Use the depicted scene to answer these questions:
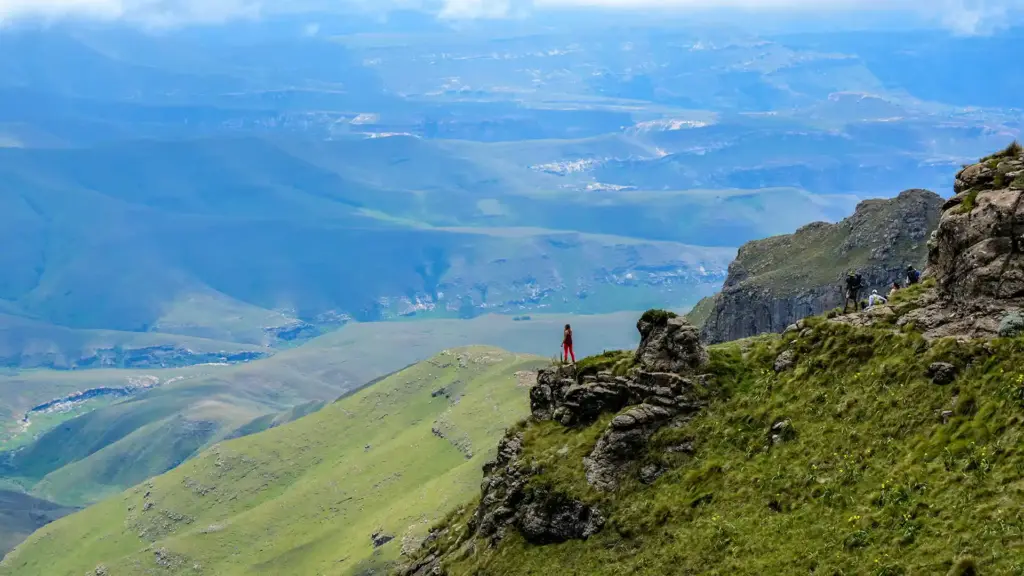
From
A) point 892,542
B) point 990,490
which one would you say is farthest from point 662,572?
point 990,490

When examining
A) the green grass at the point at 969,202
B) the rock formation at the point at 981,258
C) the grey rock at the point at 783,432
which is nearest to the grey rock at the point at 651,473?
the grey rock at the point at 783,432

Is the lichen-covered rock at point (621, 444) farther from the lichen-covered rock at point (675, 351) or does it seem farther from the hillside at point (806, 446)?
the lichen-covered rock at point (675, 351)

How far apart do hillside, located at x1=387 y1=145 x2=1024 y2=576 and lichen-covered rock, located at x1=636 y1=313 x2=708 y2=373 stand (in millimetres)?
81

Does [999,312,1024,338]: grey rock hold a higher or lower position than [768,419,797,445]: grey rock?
higher

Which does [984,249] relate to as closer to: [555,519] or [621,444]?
[621,444]

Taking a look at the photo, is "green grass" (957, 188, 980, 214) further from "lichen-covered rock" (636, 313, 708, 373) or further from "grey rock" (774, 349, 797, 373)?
"lichen-covered rock" (636, 313, 708, 373)

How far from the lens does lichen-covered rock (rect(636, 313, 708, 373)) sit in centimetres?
5856

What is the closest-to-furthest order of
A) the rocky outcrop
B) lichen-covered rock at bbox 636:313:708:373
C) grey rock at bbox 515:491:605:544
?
the rocky outcrop, grey rock at bbox 515:491:605:544, lichen-covered rock at bbox 636:313:708:373

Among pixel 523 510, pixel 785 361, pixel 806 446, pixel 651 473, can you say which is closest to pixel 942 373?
pixel 806 446

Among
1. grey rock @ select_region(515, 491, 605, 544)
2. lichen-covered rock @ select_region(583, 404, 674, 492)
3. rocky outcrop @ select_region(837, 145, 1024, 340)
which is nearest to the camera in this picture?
rocky outcrop @ select_region(837, 145, 1024, 340)

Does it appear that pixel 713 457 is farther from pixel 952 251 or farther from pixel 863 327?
pixel 952 251

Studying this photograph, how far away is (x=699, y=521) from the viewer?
162 feet

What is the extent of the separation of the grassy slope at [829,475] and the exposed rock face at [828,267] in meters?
92.3

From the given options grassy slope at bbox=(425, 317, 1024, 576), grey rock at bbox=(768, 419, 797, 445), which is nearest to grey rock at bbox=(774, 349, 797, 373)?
grassy slope at bbox=(425, 317, 1024, 576)
